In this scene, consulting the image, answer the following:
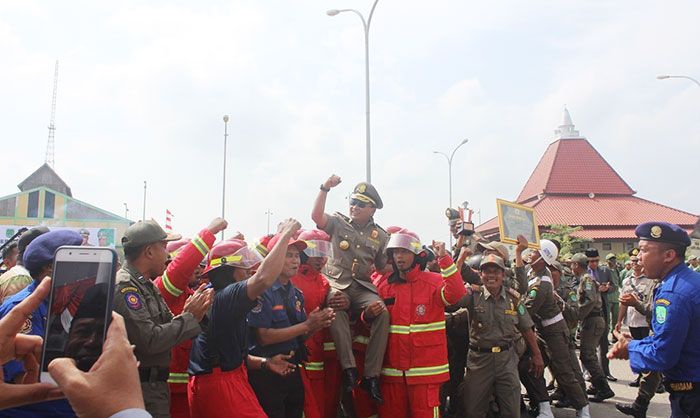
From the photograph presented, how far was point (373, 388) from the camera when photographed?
5461mm

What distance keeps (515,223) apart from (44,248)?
5.82m

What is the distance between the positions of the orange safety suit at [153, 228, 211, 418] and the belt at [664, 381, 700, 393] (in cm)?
382

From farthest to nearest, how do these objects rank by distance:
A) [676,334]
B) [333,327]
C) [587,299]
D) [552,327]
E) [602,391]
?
[587,299] → [602,391] → [552,327] → [333,327] → [676,334]

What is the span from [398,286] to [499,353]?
138 centimetres

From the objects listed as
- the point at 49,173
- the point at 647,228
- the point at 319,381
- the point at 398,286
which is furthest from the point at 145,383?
the point at 49,173

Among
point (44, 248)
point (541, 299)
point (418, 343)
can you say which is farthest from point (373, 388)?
point (44, 248)

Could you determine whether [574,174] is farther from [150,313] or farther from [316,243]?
[150,313]

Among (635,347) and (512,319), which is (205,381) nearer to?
(635,347)

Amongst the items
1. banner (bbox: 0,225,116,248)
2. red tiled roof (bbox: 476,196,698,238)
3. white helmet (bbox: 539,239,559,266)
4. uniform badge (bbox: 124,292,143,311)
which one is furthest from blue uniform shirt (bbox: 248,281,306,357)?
red tiled roof (bbox: 476,196,698,238)

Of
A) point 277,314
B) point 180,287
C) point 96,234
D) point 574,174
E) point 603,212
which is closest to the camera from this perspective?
point 277,314

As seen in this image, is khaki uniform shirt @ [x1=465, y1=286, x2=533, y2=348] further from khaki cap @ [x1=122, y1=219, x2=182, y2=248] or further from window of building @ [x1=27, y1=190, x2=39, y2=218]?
window of building @ [x1=27, y1=190, x2=39, y2=218]

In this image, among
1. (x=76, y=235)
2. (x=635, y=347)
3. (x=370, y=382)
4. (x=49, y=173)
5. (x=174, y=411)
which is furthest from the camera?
(x=49, y=173)

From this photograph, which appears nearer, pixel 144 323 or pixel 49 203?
pixel 144 323

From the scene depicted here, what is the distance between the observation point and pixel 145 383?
381 centimetres
